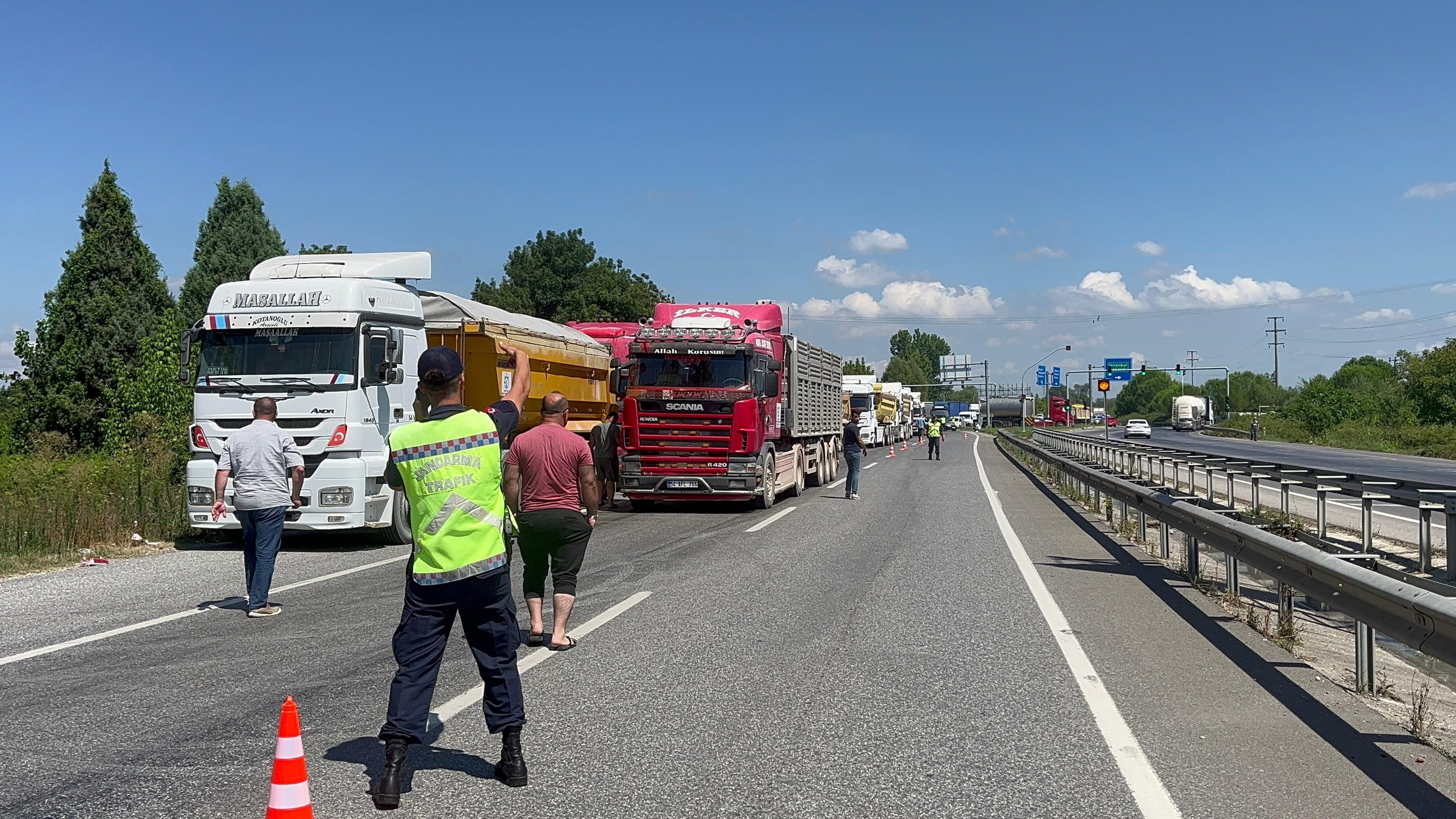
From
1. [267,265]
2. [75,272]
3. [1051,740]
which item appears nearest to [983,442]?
[75,272]

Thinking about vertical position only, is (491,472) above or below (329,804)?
above

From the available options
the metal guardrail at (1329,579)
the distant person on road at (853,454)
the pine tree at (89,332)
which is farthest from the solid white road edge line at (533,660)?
the pine tree at (89,332)

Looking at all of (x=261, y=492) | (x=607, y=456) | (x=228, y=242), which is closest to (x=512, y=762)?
(x=261, y=492)

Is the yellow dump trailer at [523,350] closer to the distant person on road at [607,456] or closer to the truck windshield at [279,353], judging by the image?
the distant person on road at [607,456]

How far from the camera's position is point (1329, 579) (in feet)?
22.2

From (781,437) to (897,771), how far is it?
677 inches

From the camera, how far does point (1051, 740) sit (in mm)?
5605

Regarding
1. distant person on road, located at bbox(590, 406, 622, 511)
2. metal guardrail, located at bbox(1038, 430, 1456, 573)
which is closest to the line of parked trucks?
distant person on road, located at bbox(590, 406, 622, 511)

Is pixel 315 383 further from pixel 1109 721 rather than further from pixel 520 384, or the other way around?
pixel 1109 721

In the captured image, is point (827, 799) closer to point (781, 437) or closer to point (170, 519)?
point (170, 519)

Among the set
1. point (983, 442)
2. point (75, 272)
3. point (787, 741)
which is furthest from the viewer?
point (983, 442)

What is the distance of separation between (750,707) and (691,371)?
13838 millimetres

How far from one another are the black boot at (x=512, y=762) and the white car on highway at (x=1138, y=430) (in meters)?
76.5

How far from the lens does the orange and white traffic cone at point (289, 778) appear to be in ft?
12.0
